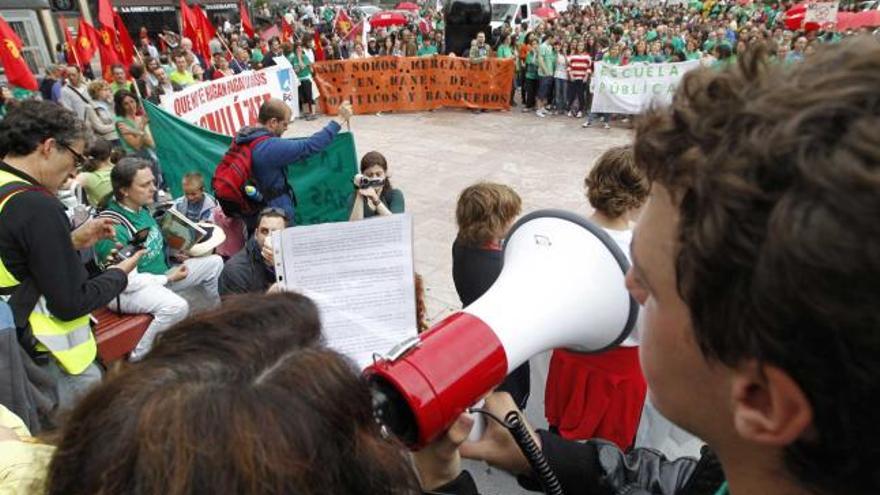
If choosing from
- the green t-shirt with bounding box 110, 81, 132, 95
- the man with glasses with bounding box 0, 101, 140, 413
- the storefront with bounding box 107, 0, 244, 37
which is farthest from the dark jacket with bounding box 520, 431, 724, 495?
the storefront with bounding box 107, 0, 244, 37

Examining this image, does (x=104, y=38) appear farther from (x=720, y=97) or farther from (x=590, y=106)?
(x=720, y=97)

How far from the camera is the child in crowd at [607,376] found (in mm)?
1748

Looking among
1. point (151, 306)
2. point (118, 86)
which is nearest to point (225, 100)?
point (118, 86)

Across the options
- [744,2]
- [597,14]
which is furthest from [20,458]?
[744,2]

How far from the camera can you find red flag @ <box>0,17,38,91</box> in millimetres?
6293

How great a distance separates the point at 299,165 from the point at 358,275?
3209 mm

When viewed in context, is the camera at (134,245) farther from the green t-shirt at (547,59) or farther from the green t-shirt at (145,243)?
the green t-shirt at (547,59)

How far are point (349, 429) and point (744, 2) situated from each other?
2347cm

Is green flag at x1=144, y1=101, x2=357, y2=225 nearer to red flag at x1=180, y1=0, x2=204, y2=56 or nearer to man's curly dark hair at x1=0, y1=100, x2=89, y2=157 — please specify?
man's curly dark hair at x1=0, y1=100, x2=89, y2=157

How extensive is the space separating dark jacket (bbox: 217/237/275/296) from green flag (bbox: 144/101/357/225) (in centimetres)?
171

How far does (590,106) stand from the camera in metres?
9.84

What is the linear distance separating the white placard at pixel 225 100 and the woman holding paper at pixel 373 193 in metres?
3.50

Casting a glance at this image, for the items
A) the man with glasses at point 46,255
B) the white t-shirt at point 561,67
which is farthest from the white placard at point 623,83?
the man with glasses at point 46,255

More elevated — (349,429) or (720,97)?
(720,97)
